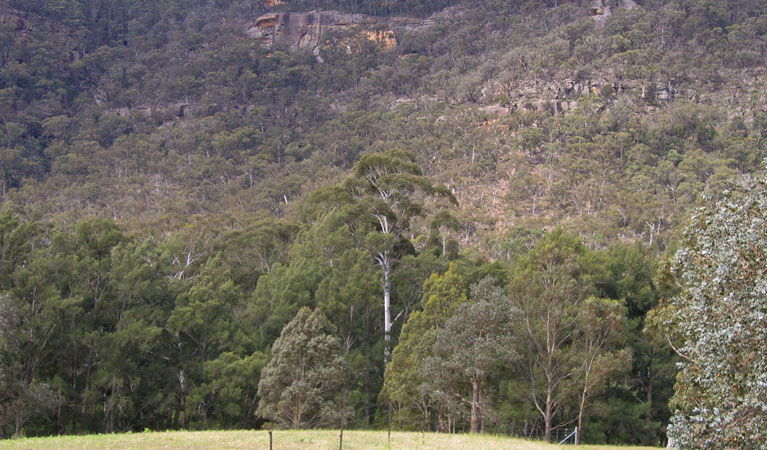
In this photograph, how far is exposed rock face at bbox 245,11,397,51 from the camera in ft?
463

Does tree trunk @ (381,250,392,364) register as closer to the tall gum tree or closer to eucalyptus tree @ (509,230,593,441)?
the tall gum tree

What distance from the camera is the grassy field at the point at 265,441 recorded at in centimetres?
1507

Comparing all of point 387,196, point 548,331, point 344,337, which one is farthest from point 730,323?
point 387,196

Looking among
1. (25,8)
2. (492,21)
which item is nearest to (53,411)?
(492,21)

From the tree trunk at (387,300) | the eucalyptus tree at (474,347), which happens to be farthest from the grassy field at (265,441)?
the tree trunk at (387,300)

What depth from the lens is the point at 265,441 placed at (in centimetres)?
1591

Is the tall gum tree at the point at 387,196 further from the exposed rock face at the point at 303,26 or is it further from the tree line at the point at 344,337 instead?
the exposed rock face at the point at 303,26

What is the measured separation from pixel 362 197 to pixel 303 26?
381ft

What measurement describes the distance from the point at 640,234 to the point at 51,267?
156 feet

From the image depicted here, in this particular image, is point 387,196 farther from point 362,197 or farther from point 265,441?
point 265,441

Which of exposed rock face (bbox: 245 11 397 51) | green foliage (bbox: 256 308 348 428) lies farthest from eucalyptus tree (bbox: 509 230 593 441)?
exposed rock face (bbox: 245 11 397 51)

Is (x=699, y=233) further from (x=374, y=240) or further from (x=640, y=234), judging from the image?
(x=640, y=234)

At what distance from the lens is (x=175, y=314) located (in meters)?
28.1

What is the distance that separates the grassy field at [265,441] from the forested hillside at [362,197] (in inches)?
165
